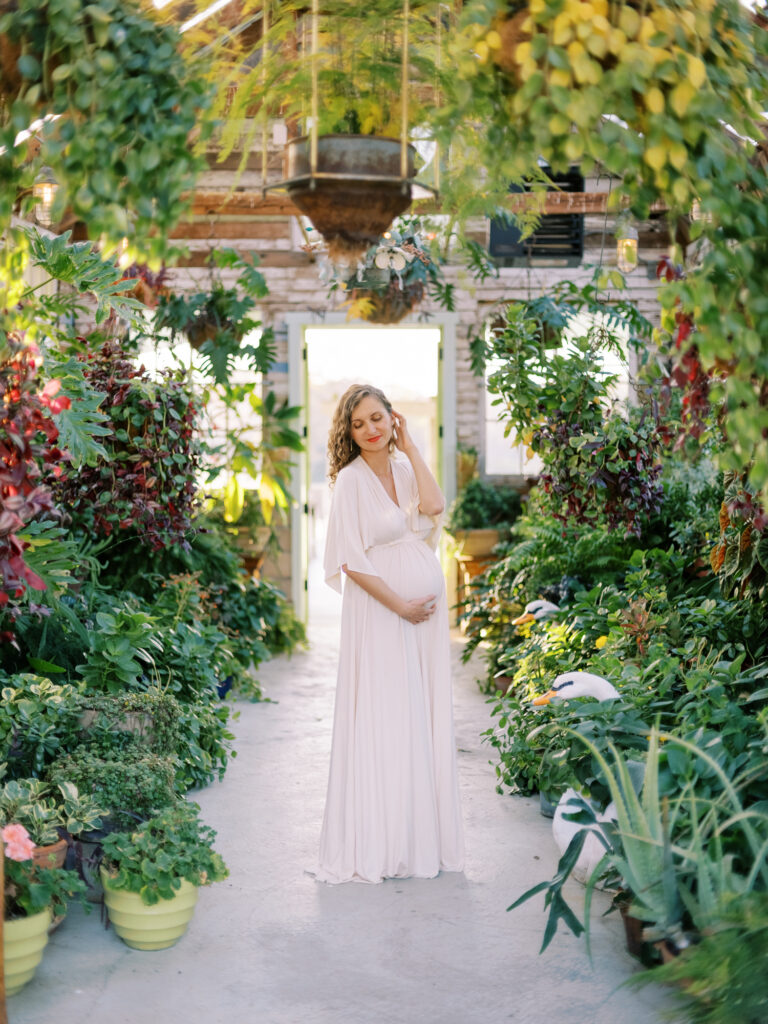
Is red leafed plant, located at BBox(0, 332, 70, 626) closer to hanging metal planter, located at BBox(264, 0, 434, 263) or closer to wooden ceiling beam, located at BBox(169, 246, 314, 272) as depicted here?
hanging metal planter, located at BBox(264, 0, 434, 263)

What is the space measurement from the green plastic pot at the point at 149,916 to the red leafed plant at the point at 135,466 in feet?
6.17

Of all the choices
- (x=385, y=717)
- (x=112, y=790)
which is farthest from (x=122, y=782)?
(x=385, y=717)

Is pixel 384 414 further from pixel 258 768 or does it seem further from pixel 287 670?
pixel 287 670

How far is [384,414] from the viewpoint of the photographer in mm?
3621

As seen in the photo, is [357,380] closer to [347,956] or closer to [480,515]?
[480,515]

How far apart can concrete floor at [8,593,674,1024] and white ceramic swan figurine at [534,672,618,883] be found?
0.37 ft

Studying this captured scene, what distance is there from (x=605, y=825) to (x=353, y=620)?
120cm

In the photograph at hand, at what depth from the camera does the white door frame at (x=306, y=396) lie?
843 centimetres

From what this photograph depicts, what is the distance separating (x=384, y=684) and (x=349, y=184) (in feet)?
6.00

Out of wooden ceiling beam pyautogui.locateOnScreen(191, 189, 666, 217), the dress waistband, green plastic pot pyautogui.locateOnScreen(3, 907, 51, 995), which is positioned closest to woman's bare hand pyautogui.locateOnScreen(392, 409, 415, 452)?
the dress waistband

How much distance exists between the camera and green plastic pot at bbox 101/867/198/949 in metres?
2.88

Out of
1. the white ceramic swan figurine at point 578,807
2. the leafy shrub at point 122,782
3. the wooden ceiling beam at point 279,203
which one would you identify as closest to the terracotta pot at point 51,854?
the leafy shrub at point 122,782

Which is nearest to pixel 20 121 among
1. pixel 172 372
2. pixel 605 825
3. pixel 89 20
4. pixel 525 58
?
pixel 89 20

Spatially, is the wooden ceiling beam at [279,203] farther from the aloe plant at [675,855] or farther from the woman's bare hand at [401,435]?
the aloe plant at [675,855]
